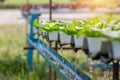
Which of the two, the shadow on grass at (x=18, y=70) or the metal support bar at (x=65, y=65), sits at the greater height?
the metal support bar at (x=65, y=65)

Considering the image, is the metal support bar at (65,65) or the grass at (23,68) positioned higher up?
the metal support bar at (65,65)

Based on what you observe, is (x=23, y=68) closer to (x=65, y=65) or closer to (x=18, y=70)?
(x=18, y=70)

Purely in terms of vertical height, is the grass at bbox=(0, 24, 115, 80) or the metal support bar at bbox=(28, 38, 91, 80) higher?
the metal support bar at bbox=(28, 38, 91, 80)

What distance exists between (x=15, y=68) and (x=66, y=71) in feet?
12.0

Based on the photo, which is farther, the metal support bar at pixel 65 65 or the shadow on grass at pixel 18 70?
the shadow on grass at pixel 18 70

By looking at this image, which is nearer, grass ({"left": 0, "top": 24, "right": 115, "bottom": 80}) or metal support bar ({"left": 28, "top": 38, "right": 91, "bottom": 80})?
metal support bar ({"left": 28, "top": 38, "right": 91, "bottom": 80})

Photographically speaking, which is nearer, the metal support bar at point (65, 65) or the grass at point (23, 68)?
the metal support bar at point (65, 65)

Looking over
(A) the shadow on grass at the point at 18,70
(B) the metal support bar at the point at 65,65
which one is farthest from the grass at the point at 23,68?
(B) the metal support bar at the point at 65,65

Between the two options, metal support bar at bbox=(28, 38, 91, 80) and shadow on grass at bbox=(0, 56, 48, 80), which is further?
shadow on grass at bbox=(0, 56, 48, 80)

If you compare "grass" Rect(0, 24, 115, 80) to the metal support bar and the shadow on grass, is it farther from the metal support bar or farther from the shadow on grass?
the metal support bar

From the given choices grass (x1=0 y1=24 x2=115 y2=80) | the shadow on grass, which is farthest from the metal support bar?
the shadow on grass

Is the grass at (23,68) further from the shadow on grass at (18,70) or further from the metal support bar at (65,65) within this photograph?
the metal support bar at (65,65)

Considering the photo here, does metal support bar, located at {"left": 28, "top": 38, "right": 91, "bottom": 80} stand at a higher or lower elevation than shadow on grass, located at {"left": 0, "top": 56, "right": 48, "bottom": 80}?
higher

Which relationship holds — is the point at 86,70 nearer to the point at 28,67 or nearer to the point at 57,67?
the point at 28,67
